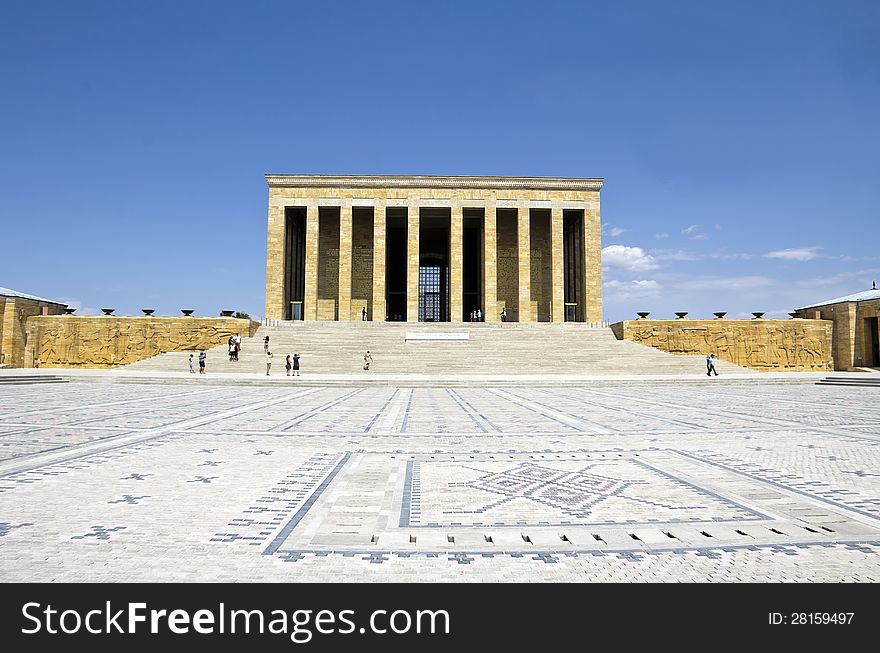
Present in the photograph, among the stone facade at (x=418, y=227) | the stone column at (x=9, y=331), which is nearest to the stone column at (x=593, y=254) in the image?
the stone facade at (x=418, y=227)

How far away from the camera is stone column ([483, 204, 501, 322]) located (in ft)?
108

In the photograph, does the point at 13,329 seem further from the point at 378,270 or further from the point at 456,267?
the point at 456,267

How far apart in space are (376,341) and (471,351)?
4.82 m

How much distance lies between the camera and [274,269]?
106 feet

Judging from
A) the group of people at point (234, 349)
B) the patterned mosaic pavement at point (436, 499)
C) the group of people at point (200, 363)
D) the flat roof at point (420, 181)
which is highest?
the flat roof at point (420, 181)

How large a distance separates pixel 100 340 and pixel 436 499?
28045 millimetres

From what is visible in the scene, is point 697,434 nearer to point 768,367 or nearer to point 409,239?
point 768,367

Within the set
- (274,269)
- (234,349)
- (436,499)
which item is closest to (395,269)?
(274,269)

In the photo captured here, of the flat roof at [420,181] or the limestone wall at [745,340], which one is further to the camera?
the flat roof at [420,181]

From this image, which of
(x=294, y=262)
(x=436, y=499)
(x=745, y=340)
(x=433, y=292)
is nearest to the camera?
(x=436, y=499)

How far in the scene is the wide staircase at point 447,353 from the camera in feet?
71.9

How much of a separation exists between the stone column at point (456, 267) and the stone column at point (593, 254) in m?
8.22

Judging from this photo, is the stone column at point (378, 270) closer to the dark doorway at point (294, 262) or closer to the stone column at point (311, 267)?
the stone column at point (311, 267)
